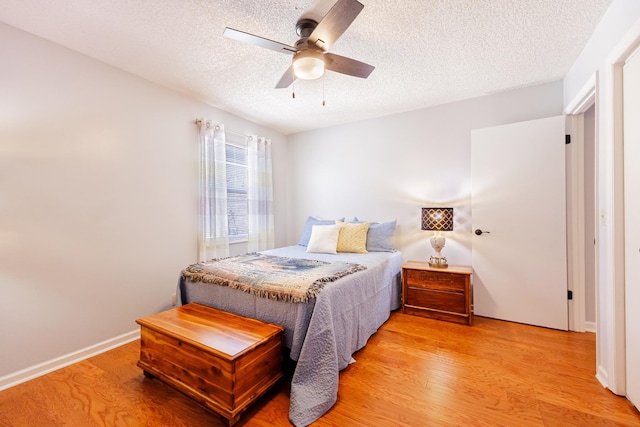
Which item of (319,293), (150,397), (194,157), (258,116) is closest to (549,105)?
(319,293)

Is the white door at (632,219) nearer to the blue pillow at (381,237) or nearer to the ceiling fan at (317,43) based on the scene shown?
the ceiling fan at (317,43)

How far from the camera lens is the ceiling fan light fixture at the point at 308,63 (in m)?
1.69

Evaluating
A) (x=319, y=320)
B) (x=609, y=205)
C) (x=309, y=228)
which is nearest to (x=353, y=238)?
(x=309, y=228)

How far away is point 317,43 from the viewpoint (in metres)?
1.68

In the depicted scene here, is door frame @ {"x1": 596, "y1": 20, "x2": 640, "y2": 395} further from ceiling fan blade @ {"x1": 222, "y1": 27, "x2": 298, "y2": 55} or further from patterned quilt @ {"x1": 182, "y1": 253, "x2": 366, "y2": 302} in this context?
ceiling fan blade @ {"x1": 222, "y1": 27, "x2": 298, "y2": 55}

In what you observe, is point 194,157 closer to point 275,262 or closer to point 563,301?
point 275,262

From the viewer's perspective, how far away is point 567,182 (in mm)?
2520

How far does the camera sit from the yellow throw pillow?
3.13 metres

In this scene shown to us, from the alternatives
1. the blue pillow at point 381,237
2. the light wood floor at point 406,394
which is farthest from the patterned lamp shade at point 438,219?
the light wood floor at point 406,394

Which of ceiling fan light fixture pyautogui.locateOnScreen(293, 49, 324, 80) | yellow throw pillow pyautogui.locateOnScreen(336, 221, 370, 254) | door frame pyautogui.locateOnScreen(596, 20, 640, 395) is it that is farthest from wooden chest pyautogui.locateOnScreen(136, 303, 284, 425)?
door frame pyautogui.locateOnScreen(596, 20, 640, 395)

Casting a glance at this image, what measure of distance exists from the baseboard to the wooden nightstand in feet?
9.05

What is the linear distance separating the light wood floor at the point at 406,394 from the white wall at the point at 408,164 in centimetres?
129

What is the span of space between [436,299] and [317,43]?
8.48ft

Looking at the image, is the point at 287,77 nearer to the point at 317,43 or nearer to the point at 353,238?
the point at 317,43
